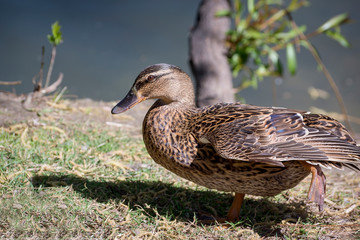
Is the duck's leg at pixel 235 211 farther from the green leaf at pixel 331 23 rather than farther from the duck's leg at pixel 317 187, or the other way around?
the green leaf at pixel 331 23

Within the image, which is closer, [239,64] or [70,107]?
[70,107]

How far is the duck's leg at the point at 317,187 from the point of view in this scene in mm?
2561

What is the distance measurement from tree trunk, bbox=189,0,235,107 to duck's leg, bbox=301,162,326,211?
395 cm

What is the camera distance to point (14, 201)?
2930 mm

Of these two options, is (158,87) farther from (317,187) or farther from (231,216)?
(317,187)

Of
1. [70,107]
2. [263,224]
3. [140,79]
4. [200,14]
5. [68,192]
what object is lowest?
[263,224]

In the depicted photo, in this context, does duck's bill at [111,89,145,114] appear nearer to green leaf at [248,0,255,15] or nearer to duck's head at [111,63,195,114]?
duck's head at [111,63,195,114]

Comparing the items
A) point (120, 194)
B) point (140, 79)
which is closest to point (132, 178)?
point (120, 194)

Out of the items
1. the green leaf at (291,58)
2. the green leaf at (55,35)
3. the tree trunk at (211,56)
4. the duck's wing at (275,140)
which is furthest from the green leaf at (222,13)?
the duck's wing at (275,140)

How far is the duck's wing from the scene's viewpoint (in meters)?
2.61

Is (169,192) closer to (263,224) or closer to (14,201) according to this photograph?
(263,224)

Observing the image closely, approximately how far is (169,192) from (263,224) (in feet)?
2.95

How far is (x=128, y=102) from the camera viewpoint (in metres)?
3.26

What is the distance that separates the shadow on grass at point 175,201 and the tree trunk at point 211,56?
3.11 m
